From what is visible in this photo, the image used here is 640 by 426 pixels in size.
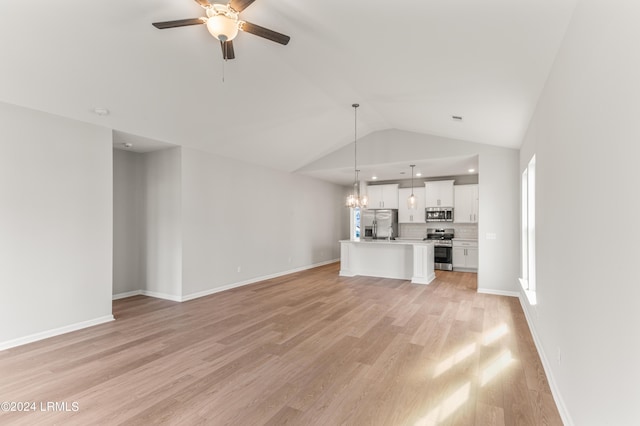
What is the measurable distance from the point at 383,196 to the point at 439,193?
1652 millimetres

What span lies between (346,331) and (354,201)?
2.74 m

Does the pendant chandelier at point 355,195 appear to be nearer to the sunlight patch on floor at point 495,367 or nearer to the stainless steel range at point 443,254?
the stainless steel range at point 443,254

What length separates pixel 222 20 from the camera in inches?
88.0

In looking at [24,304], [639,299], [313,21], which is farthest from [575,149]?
[24,304]

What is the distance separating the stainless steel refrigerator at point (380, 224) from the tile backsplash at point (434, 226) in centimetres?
32

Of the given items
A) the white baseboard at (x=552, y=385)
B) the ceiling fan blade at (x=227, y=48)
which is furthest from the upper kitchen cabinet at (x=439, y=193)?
the ceiling fan blade at (x=227, y=48)

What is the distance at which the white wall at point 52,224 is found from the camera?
12.0 feet

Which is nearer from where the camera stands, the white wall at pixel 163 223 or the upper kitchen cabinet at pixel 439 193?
the white wall at pixel 163 223

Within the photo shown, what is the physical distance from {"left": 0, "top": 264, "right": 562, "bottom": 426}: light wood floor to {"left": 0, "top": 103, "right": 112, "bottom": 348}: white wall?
1.12ft

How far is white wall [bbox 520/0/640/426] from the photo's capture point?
1.24 m

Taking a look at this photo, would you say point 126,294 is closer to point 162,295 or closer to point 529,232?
point 162,295

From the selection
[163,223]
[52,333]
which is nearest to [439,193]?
[163,223]

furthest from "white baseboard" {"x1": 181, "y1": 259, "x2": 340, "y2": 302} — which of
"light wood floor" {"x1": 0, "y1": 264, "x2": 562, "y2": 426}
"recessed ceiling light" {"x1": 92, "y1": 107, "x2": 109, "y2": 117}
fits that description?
"recessed ceiling light" {"x1": 92, "y1": 107, "x2": 109, "y2": 117}

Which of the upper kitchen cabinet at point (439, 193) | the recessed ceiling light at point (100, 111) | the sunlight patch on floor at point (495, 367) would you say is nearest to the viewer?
the sunlight patch on floor at point (495, 367)
